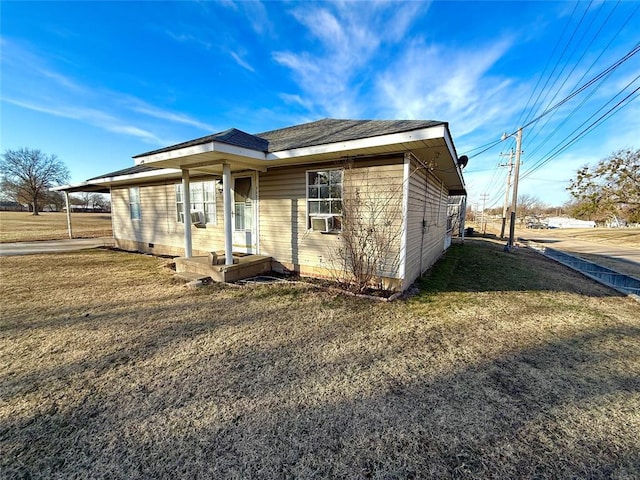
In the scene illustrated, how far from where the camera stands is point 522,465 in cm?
155

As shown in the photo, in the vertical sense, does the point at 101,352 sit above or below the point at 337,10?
below

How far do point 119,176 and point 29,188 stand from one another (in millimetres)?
38808

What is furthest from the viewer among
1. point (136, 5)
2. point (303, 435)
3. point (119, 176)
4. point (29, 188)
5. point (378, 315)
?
point (29, 188)

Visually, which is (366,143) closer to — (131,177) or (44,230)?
(131,177)

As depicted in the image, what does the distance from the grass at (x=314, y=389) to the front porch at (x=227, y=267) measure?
1072 millimetres

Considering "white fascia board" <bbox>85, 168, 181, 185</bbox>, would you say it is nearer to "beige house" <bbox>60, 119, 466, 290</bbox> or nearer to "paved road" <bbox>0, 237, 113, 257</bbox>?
"beige house" <bbox>60, 119, 466, 290</bbox>

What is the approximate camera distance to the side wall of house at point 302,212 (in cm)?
478

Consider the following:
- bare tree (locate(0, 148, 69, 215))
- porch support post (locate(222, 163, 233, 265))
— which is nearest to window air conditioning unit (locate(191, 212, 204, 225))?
porch support post (locate(222, 163, 233, 265))

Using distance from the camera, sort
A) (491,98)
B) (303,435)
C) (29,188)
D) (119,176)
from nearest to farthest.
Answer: (303,435) → (119,176) → (491,98) → (29,188)

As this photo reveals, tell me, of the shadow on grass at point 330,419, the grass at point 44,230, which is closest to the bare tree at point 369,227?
the shadow on grass at point 330,419

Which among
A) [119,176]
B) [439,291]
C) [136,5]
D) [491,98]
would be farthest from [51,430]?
[491,98]

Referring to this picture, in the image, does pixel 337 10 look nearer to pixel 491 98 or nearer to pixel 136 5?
pixel 136 5

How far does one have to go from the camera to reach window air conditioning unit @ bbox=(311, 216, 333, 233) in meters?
5.33

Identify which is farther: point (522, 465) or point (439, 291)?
point (439, 291)
